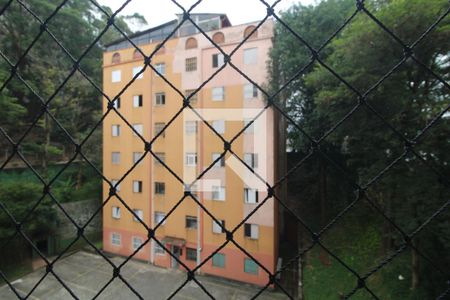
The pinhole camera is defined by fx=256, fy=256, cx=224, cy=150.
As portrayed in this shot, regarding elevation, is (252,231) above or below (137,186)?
below

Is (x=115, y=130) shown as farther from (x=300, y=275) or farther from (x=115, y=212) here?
(x=300, y=275)

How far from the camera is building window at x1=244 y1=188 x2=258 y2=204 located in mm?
4844

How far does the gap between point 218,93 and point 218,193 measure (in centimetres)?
198

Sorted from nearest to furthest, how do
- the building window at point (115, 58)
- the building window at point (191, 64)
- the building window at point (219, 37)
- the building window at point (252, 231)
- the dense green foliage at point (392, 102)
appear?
the dense green foliage at point (392, 102) < the building window at point (252, 231) < the building window at point (219, 37) < the building window at point (191, 64) < the building window at point (115, 58)

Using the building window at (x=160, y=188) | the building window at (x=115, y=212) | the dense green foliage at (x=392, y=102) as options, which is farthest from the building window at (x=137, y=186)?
the dense green foliage at (x=392, y=102)

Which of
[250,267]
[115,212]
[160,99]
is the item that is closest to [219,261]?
[250,267]

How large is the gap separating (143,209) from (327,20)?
5362mm

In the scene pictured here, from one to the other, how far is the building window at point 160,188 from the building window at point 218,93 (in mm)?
2181

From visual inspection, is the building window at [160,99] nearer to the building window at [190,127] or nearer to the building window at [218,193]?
the building window at [190,127]

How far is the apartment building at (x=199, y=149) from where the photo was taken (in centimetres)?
488

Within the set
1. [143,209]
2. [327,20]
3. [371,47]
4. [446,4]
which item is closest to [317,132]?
[371,47]

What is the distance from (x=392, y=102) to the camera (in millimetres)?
3420

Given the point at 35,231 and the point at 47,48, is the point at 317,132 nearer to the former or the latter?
the point at 35,231

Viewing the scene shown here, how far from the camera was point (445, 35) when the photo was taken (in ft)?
9.52
